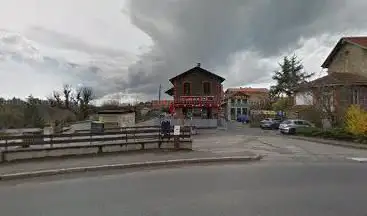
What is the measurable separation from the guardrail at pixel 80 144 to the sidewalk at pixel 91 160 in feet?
2.17

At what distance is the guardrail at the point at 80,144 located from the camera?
1562 centimetres

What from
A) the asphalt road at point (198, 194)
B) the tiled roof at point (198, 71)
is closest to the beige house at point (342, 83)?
the tiled roof at point (198, 71)

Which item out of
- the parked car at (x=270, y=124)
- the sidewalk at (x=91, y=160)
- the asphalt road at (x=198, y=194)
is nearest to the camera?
the asphalt road at (x=198, y=194)

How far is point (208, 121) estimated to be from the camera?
55.1 metres

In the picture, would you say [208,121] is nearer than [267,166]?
No

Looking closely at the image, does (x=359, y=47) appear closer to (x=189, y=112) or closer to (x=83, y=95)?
(x=189, y=112)

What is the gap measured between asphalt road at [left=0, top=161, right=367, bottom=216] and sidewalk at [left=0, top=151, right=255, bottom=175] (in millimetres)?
2095

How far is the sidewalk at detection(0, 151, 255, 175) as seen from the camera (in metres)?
13.7

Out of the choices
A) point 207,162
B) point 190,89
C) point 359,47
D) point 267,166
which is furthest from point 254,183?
point 190,89

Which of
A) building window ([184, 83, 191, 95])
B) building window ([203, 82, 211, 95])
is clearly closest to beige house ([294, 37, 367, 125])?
building window ([203, 82, 211, 95])

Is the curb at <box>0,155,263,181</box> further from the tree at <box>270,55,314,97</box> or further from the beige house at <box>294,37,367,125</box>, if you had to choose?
the tree at <box>270,55,314,97</box>

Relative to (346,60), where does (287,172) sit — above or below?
below

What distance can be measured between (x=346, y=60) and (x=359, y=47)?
3.25 meters

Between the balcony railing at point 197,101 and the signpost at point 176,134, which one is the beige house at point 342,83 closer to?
the balcony railing at point 197,101
